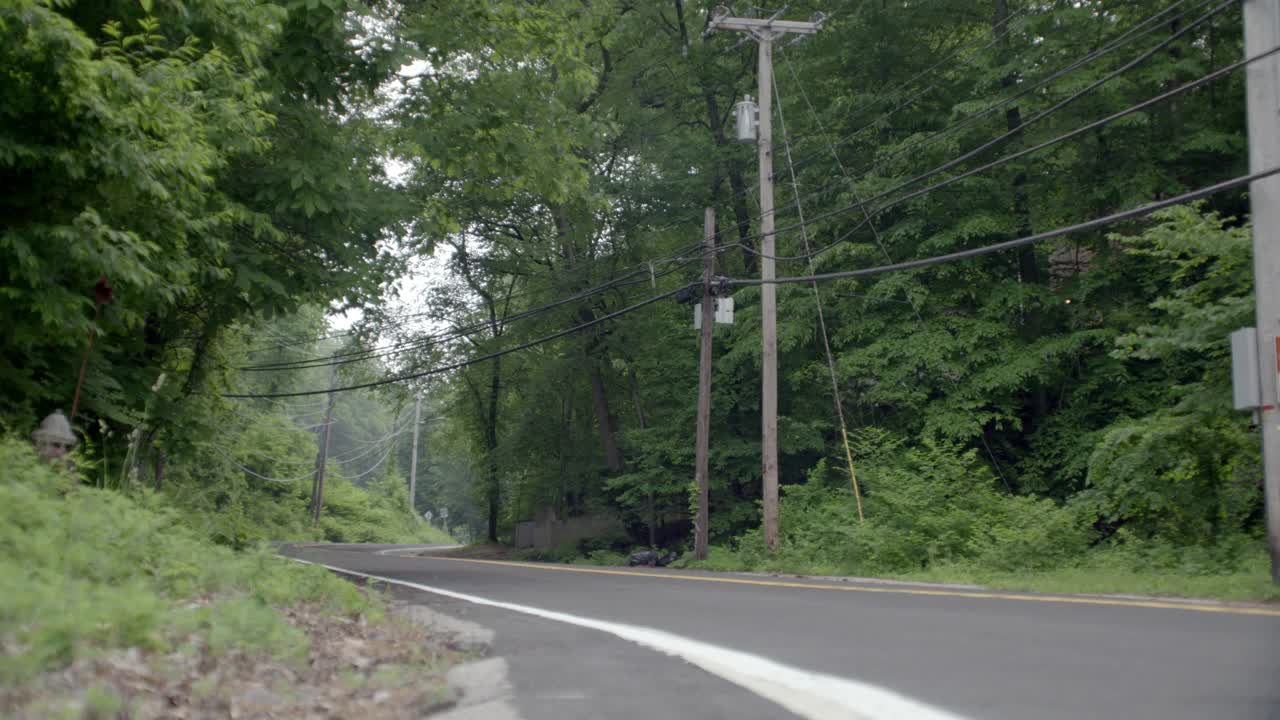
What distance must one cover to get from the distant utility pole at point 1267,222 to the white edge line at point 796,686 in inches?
288

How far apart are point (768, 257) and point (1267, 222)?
402 inches

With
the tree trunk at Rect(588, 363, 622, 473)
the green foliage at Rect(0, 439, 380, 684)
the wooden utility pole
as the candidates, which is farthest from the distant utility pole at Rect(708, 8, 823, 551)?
the green foliage at Rect(0, 439, 380, 684)

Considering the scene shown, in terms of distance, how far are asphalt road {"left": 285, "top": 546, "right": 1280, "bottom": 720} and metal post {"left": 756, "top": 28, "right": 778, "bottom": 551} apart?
9.07 metres

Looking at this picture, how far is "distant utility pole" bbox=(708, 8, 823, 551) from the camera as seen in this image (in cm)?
1897

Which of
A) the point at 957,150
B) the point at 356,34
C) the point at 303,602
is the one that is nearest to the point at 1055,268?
the point at 957,150

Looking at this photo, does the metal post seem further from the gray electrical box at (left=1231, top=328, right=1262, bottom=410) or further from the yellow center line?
the gray electrical box at (left=1231, top=328, right=1262, bottom=410)

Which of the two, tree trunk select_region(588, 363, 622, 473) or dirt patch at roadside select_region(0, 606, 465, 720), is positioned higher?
tree trunk select_region(588, 363, 622, 473)

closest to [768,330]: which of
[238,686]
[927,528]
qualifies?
[927,528]

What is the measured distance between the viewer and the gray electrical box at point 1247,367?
33.1 ft

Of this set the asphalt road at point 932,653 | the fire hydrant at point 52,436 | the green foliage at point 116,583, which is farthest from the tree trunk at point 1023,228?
the fire hydrant at point 52,436

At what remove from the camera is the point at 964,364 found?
65.4 feet

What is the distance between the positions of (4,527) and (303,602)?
2.41m

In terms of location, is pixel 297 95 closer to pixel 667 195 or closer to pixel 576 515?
pixel 667 195

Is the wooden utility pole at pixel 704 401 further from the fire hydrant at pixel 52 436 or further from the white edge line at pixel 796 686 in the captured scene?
the white edge line at pixel 796 686
